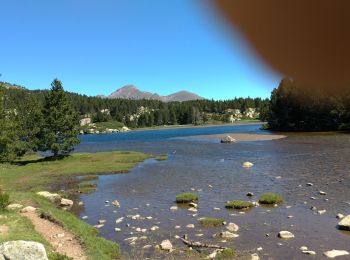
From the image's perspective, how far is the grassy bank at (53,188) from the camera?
62.3 ft

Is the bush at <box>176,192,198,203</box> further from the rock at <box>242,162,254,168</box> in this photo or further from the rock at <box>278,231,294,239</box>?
the rock at <box>242,162,254,168</box>

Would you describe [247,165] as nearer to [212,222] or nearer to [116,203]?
[116,203]

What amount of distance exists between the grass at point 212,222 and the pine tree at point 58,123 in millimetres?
45587

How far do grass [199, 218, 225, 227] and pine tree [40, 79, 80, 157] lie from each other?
45587mm

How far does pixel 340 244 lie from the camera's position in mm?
18781

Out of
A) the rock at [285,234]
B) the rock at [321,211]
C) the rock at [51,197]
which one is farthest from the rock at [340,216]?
the rock at [51,197]

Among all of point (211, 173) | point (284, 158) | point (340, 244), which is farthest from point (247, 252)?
point (284, 158)

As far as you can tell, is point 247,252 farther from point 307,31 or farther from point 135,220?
point 307,31

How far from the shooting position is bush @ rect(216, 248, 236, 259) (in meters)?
17.7

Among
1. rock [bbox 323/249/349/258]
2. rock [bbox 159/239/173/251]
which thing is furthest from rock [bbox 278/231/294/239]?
rock [bbox 159/239/173/251]

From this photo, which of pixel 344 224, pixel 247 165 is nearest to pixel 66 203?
pixel 344 224

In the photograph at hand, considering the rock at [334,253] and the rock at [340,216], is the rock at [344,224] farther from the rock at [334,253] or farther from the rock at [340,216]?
the rock at [334,253]

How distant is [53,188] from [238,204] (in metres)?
20.2

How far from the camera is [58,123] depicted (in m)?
65.2
